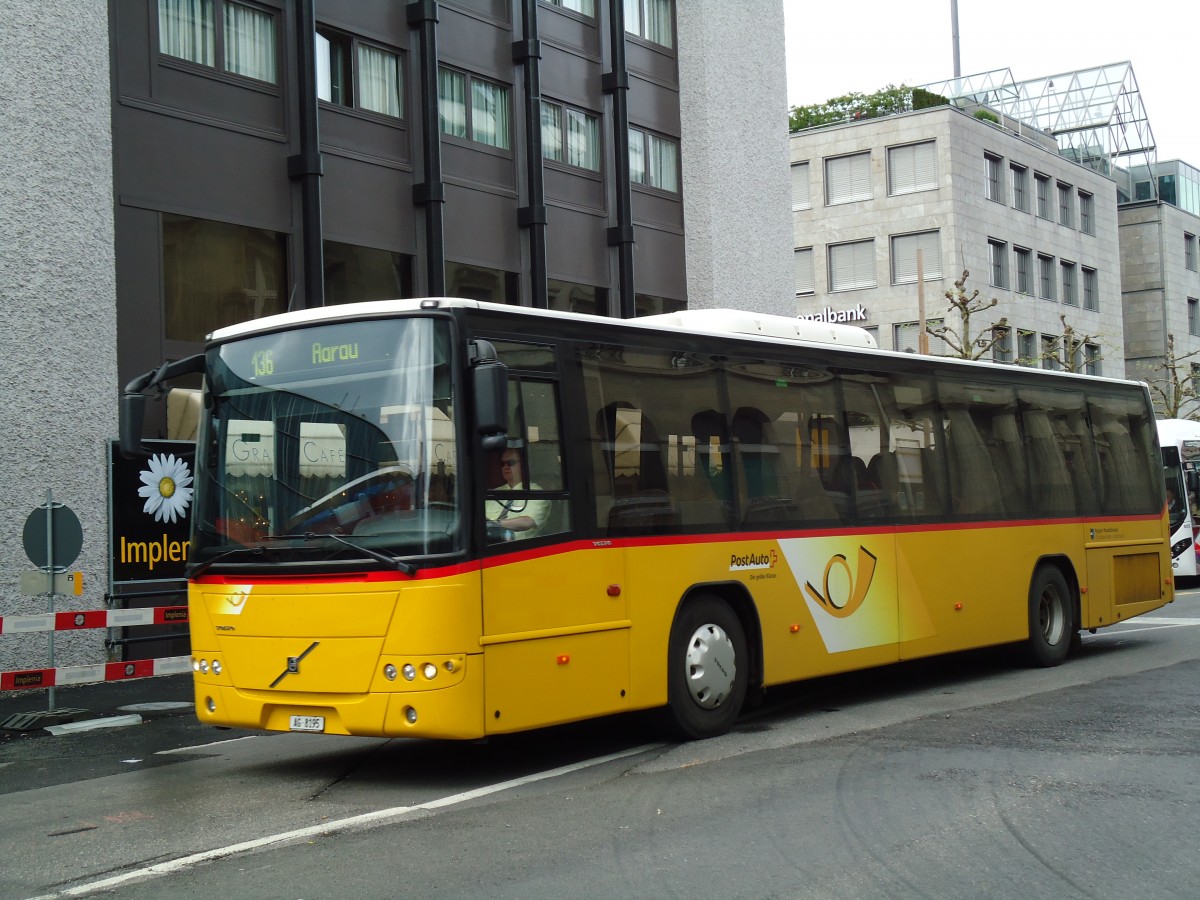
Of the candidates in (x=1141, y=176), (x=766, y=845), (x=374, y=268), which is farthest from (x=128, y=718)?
(x=1141, y=176)

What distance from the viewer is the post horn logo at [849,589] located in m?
11.3

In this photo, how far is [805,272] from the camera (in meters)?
56.1

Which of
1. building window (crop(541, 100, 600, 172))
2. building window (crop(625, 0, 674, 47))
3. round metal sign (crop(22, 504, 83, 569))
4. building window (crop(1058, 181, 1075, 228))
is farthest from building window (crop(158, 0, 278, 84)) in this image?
building window (crop(1058, 181, 1075, 228))

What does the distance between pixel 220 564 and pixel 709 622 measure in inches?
133

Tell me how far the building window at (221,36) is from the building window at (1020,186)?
42432mm

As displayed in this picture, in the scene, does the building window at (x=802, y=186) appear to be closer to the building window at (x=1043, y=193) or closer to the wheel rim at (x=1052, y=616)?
the building window at (x=1043, y=193)

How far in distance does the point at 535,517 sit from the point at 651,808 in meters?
2.03

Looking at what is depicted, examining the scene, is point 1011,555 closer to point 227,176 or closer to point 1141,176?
point 227,176

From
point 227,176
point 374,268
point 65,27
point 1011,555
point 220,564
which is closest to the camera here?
point 220,564

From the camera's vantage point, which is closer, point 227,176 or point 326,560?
point 326,560

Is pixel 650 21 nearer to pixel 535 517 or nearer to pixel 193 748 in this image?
pixel 193 748

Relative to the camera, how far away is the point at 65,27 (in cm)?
1623

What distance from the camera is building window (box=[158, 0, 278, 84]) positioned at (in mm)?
18031

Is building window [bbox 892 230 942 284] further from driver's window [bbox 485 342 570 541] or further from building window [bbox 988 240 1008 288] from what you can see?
driver's window [bbox 485 342 570 541]
